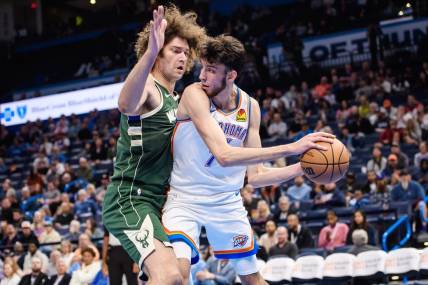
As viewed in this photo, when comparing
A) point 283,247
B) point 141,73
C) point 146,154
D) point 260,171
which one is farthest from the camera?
point 283,247

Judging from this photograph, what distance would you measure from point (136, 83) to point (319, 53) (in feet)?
57.8

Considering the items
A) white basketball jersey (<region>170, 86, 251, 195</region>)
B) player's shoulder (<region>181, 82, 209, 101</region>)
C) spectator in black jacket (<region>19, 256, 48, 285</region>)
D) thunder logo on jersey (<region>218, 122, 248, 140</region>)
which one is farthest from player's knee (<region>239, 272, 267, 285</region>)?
spectator in black jacket (<region>19, 256, 48, 285</region>)

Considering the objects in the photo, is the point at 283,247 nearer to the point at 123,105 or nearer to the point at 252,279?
the point at 252,279

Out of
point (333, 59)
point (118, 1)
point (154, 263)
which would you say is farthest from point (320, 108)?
point (118, 1)

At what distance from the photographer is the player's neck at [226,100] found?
16.3 feet

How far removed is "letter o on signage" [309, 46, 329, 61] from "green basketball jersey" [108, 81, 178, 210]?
16.8 metres

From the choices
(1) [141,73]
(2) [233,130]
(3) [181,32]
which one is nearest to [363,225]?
(2) [233,130]

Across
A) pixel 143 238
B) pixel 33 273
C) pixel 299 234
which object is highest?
pixel 143 238

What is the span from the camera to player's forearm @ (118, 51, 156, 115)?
439 cm

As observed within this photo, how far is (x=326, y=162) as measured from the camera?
15.0ft

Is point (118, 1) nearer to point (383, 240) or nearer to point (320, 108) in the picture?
point (320, 108)

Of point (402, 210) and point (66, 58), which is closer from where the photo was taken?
point (402, 210)

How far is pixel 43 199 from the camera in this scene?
58.3 feet

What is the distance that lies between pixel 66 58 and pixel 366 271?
73.9 ft
